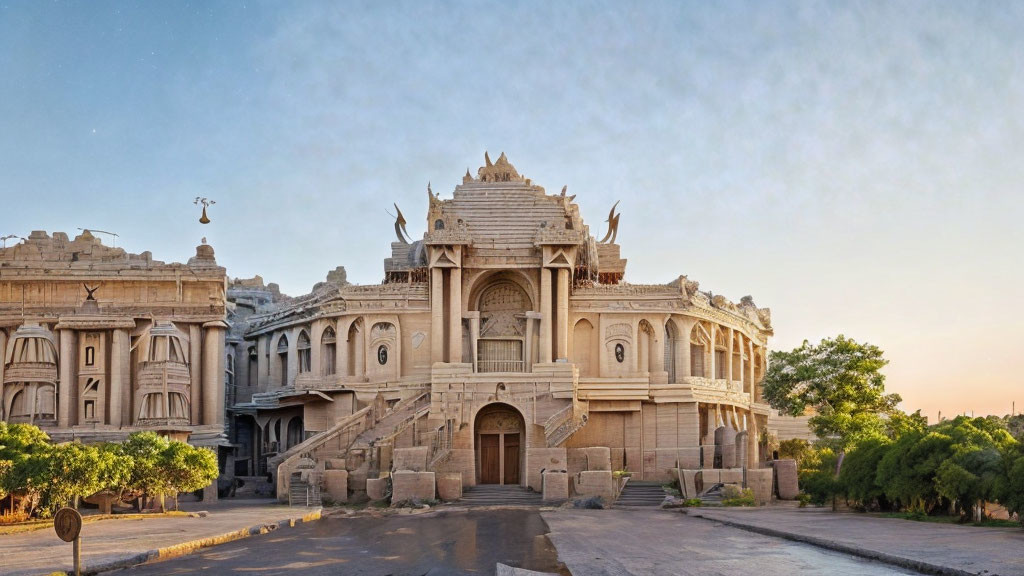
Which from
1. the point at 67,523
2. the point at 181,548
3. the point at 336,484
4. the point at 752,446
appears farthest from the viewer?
the point at 752,446

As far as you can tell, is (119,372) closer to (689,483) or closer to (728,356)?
(689,483)

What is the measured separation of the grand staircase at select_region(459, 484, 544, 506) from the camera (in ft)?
165

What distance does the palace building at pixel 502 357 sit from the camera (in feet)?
181

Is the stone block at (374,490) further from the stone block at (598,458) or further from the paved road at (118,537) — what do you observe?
the stone block at (598,458)

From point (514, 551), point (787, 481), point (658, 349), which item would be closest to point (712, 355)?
point (658, 349)

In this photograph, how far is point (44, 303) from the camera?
6072 cm

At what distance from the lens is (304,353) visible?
67.4 meters

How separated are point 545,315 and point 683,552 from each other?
2969cm

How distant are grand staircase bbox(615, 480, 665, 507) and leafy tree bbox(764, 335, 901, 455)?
10.5m

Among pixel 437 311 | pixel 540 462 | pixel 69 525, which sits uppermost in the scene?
pixel 437 311

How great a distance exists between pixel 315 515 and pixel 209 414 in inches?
718

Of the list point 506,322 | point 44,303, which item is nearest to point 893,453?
point 506,322

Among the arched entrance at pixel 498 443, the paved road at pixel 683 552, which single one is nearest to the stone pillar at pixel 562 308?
the arched entrance at pixel 498 443

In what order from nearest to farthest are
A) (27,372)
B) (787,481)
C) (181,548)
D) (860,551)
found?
1. (860,551)
2. (181,548)
3. (787,481)
4. (27,372)
